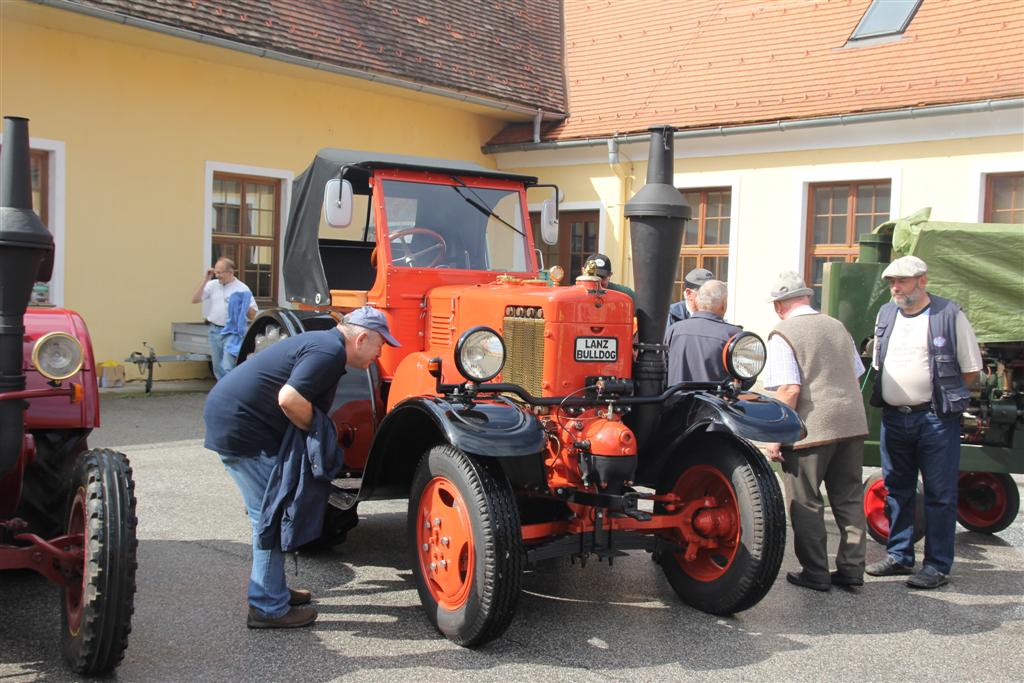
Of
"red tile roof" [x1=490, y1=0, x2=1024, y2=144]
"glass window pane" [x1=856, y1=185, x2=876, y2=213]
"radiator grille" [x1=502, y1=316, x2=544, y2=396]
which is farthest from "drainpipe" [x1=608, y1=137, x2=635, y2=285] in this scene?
"radiator grille" [x1=502, y1=316, x2=544, y2=396]

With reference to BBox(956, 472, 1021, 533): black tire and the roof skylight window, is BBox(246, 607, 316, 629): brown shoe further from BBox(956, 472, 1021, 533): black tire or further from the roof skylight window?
the roof skylight window

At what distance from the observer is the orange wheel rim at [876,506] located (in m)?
6.52

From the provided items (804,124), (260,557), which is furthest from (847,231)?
(260,557)

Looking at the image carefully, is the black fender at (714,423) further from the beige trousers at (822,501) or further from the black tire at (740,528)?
the beige trousers at (822,501)

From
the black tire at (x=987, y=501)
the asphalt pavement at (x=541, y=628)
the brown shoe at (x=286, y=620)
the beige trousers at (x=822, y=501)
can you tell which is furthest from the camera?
the black tire at (x=987, y=501)

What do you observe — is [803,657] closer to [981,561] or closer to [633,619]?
[633,619]

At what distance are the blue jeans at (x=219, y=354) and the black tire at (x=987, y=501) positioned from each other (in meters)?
7.73

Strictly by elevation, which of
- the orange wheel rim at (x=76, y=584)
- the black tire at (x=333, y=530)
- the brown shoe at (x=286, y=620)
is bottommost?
the brown shoe at (x=286, y=620)

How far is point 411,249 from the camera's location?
19.5 feet

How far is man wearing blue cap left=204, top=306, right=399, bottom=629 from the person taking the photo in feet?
14.7

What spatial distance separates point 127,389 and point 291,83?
15.2 feet

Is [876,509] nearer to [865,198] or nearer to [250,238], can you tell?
[865,198]

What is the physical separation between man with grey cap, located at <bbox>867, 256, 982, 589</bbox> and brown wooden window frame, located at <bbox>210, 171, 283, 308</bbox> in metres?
9.65

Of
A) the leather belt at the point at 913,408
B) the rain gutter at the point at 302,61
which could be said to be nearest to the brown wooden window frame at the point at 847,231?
the rain gutter at the point at 302,61
